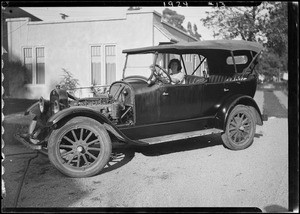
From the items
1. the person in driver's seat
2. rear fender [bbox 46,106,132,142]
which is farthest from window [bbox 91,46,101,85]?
rear fender [bbox 46,106,132,142]

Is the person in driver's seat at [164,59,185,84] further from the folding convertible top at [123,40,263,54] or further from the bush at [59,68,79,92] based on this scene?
the bush at [59,68,79,92]

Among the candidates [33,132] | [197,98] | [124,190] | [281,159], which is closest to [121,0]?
[124,190]

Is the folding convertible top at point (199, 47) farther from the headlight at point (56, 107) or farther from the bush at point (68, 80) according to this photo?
the bush at point (68, 80)

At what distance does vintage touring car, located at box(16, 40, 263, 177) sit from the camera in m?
4.15

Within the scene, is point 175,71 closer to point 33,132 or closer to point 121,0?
point 33,132

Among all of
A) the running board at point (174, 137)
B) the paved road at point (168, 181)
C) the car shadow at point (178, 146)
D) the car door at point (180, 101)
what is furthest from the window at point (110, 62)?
the running board at point (174, 137)

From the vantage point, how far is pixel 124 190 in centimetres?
362

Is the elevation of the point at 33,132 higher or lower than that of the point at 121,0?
lower

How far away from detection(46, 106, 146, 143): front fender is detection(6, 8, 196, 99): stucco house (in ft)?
24.3

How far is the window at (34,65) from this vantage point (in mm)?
12203

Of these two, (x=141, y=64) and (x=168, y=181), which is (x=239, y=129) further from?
(x=141, y=64)

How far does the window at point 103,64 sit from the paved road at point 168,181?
6.56m

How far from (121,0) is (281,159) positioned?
4083mm

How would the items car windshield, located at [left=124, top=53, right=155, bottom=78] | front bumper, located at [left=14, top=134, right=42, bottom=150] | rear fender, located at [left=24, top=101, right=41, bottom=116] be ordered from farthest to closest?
car windshield, located at [left=124, top=53, right=155, bottom=78] < rear fender, located at [left=24, top=101, right=41, bottom=116] < front bumper, located at [left=14, top=134, right=42, bottom=150]
